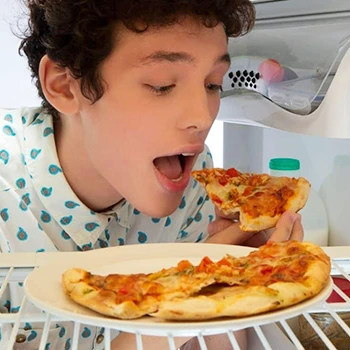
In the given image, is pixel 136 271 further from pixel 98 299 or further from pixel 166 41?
pixel 166 41

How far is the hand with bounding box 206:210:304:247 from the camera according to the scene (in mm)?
884

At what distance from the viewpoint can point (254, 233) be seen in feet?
3.44

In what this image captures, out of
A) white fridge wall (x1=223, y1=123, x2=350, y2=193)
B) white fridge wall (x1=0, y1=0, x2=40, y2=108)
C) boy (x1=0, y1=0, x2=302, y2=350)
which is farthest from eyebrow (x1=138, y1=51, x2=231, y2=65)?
white fridge wall (x1=0, y1=0, x2=40, y2=108)

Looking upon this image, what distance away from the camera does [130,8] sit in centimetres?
92

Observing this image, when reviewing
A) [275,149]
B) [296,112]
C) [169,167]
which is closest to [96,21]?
[169,167]

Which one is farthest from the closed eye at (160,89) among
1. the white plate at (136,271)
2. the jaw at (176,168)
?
the white plate at (136,271)

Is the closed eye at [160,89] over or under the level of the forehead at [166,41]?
under

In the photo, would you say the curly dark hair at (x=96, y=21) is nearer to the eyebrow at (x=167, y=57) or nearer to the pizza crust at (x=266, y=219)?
the eyebrow at (x=167, y=57)

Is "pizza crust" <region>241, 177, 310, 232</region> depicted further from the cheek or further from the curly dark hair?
the curly dark hair

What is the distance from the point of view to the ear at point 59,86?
101 cm

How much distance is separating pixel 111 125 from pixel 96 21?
14 cm

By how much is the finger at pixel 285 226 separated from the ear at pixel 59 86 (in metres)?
0.35

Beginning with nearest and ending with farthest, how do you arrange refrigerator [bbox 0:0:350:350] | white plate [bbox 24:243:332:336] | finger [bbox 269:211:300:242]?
white plate [bbox 24:243:332:336], refrigerator [bbox 0:0:350:350], finger [bbox 269:211:300:242]

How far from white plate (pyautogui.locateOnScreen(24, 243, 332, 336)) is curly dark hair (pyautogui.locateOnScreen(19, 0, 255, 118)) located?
0.27 meters
